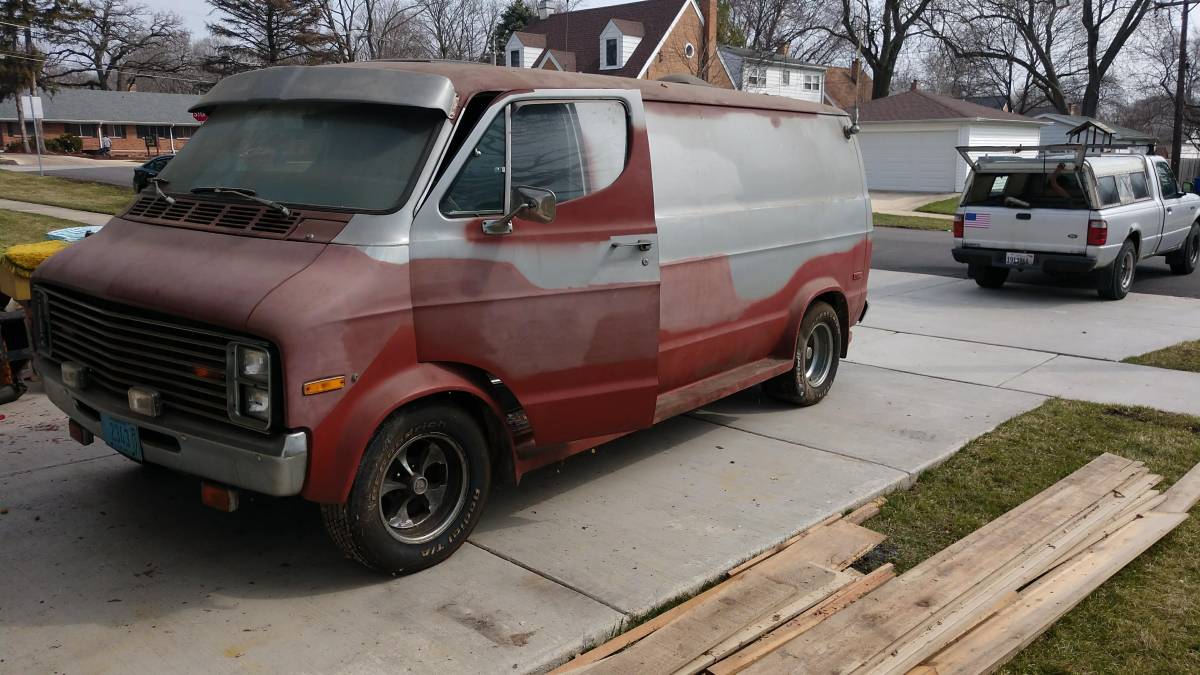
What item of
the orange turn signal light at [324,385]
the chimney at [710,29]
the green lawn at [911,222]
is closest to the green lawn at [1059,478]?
the orange turn signal light at [324,385]

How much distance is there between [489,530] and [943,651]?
2.22 meters

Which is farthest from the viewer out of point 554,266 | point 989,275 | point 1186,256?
point 1186,256

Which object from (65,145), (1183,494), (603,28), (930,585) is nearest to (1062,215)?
(1183,494)

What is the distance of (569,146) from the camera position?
4.91 m

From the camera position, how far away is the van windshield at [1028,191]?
11.7 metres

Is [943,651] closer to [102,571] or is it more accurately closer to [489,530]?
[489,530]

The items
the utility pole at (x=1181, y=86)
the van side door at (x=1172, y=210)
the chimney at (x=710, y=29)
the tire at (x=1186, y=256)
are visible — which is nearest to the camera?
the van side door at (x=1172, y=210)

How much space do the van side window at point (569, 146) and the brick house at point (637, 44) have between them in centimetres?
3767

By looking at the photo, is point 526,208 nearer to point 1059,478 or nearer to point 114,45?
point 1059,478

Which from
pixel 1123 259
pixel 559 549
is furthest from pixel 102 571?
pixel 1123 259

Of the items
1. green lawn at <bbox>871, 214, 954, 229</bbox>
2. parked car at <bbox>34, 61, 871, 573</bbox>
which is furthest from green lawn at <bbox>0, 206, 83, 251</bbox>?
green lawn at <bbox>871, 214, 954, 229</bbox>

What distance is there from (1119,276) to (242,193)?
36.6ft

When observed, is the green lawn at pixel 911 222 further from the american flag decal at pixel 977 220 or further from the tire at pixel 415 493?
the tire at pixel 415 493

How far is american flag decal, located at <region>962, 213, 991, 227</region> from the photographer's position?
12.4m
